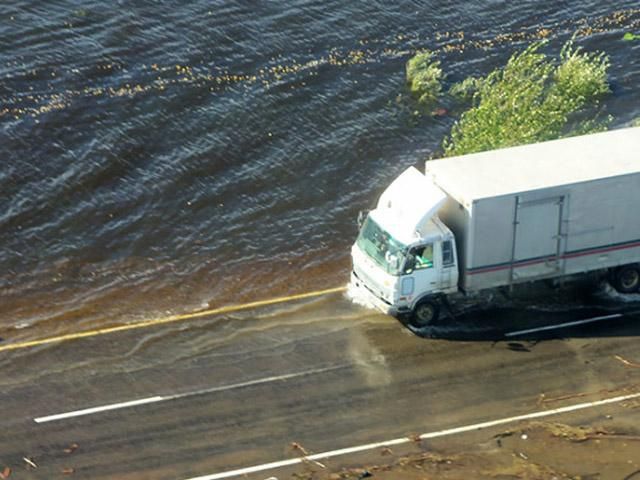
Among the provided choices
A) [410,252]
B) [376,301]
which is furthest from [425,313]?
[410,252]

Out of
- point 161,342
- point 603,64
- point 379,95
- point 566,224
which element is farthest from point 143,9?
Result: point 566,224

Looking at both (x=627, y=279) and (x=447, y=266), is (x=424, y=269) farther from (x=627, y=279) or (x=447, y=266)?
(x=627, y=279)

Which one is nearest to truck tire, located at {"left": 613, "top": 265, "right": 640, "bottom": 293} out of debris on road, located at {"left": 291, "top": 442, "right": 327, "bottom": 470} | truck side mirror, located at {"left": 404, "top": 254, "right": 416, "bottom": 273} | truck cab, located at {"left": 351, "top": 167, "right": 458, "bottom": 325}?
truck cab, located at {"left": 351, "top": 167, "right": 458, "bottom": 325}

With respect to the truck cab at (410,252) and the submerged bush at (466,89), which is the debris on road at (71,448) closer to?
the truck cab at (410,252)

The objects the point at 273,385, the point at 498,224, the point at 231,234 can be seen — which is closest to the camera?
the point at 273,385

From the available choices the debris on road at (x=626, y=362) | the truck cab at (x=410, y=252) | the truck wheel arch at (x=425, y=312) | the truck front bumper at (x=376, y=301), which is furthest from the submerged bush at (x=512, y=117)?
the debris on road at (x=626, y=362)

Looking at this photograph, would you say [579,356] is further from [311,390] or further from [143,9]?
[143,9]
